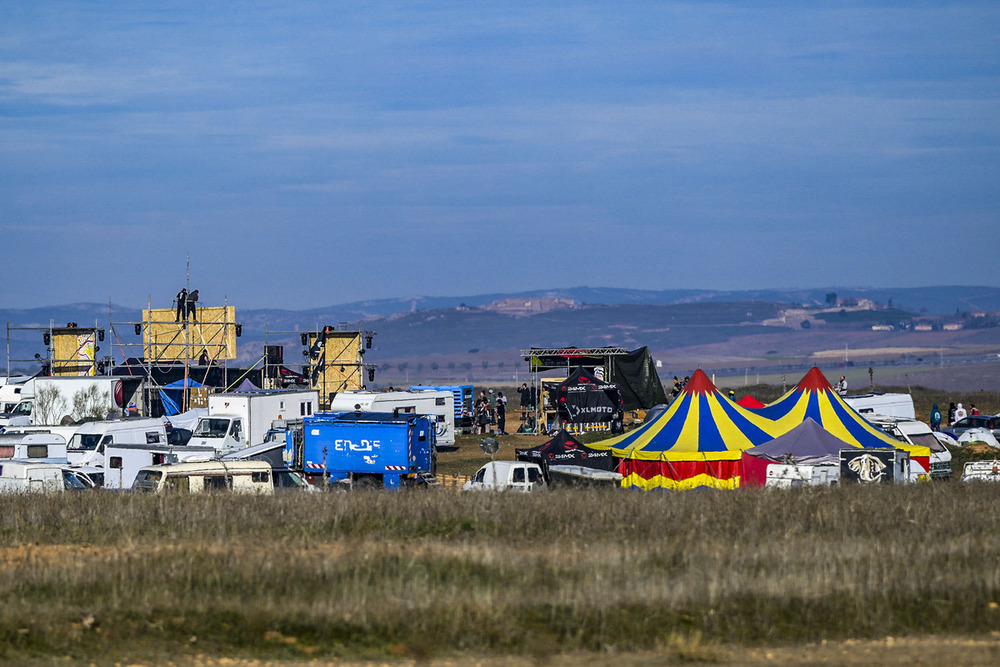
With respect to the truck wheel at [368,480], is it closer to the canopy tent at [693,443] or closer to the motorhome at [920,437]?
the canopy tent at [693,443]

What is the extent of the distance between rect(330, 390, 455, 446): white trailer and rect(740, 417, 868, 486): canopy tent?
51.7ft

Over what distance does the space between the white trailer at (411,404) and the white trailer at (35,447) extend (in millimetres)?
12310

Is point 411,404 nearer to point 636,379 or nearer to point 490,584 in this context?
point 636,379

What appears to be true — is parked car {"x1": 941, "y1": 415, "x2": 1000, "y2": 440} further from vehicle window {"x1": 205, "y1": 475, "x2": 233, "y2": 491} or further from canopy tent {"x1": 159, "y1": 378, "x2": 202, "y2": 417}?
canopy tent {"x1": 159, "y1": 378, "x2": 202, "y2": 417}

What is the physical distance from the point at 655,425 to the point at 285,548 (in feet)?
51.6

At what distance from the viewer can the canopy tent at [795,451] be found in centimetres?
2555

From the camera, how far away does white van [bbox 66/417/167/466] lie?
28.6 metres

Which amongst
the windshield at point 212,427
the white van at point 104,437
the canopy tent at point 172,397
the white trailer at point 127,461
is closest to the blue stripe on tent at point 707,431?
the white trailer at point 127,461

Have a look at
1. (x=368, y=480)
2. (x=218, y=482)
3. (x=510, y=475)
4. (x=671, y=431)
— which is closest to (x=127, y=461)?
(x=218, y=482)

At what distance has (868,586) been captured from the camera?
43.0 feet

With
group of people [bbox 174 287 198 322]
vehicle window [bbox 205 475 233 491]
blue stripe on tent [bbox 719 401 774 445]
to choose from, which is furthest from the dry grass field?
group of people [bbox 174 287 198 322]

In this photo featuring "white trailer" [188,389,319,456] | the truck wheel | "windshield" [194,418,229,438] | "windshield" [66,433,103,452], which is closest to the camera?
the truck wheel

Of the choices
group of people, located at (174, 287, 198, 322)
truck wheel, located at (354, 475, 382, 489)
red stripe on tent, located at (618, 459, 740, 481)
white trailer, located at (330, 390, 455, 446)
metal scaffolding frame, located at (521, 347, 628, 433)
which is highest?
group of people, located at (174, 287, 198, 322)

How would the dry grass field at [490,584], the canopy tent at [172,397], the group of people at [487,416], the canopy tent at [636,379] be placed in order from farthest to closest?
1. the canopy tent at [636,379]
2. the canopy tent at [172,397]
3. the group of people at [487,416]
4. the dry grass field at [490,584]
